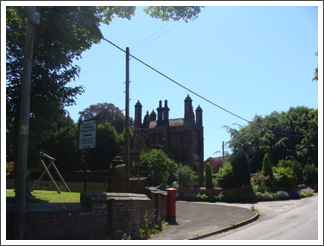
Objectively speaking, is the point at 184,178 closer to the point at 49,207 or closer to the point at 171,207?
the point at 171,207

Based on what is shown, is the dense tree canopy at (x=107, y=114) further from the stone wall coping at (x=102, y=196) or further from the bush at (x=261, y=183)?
the stone wall coping at (x=102, y=196)

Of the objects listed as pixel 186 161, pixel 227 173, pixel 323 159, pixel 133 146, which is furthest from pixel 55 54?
pixel 186 161

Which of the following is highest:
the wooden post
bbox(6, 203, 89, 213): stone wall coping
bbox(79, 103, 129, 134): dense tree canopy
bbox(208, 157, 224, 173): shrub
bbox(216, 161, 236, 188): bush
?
bbox(79, 103, 129, 134): dense tree canopy

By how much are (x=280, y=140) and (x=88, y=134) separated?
40.3m

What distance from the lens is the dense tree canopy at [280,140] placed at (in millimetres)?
43531

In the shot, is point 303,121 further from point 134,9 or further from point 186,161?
point 134,9

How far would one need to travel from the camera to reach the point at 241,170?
23.9 m

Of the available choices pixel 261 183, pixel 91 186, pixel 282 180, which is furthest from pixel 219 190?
pixel 91 186

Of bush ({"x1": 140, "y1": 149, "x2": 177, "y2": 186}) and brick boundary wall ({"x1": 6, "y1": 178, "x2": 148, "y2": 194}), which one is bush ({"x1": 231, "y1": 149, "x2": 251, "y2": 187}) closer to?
bush ({"x1": 140, "y1": 149, "x2": 177, "y2": 186})

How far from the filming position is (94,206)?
8.15 m

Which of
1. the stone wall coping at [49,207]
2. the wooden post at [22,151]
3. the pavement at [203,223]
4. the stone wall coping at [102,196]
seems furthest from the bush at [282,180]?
the wooden post at [22,151]

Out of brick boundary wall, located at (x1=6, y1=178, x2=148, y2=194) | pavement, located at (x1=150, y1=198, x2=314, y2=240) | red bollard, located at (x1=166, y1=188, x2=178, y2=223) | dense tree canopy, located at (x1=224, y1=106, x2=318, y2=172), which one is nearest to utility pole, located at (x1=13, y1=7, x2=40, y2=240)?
pavement, located at (x1=150, y1=198, x2=314, y2=240)

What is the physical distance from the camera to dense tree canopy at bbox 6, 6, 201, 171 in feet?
33.8

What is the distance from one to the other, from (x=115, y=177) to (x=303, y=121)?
122ft
